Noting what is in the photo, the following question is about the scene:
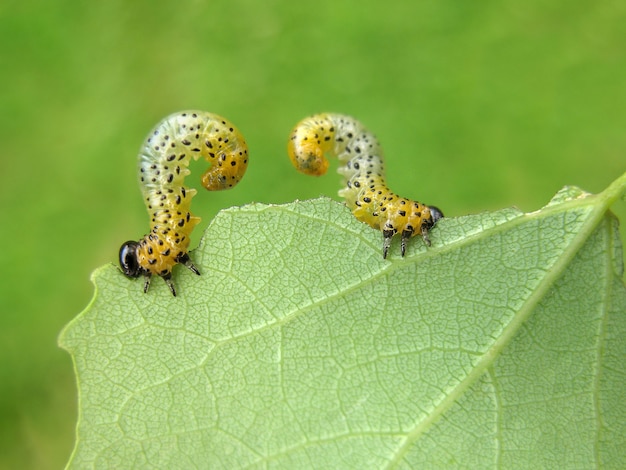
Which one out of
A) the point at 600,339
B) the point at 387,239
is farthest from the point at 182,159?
the point at 600,339

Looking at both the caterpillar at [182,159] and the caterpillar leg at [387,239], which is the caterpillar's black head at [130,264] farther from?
the caterpillar leg at [387,239]

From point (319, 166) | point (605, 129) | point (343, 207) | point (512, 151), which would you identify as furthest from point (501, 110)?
point (343, 207)

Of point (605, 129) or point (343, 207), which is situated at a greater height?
point (605, 129)

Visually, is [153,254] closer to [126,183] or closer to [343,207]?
[343,207]

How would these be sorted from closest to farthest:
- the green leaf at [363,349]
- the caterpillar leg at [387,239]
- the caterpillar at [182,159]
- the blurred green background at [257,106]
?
the green leaf at [363,349], the caterpillar leg at [387,239], the caterpillar at [182,159], the blurred green background at [257,106]

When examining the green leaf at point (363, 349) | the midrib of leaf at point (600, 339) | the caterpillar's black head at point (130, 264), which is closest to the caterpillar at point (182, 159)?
the caterpillar's black head at point (130, 264)

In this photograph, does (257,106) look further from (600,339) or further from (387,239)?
(600,339)

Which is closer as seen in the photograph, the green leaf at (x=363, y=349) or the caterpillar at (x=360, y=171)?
the green leaf at (x=363, y=349)
